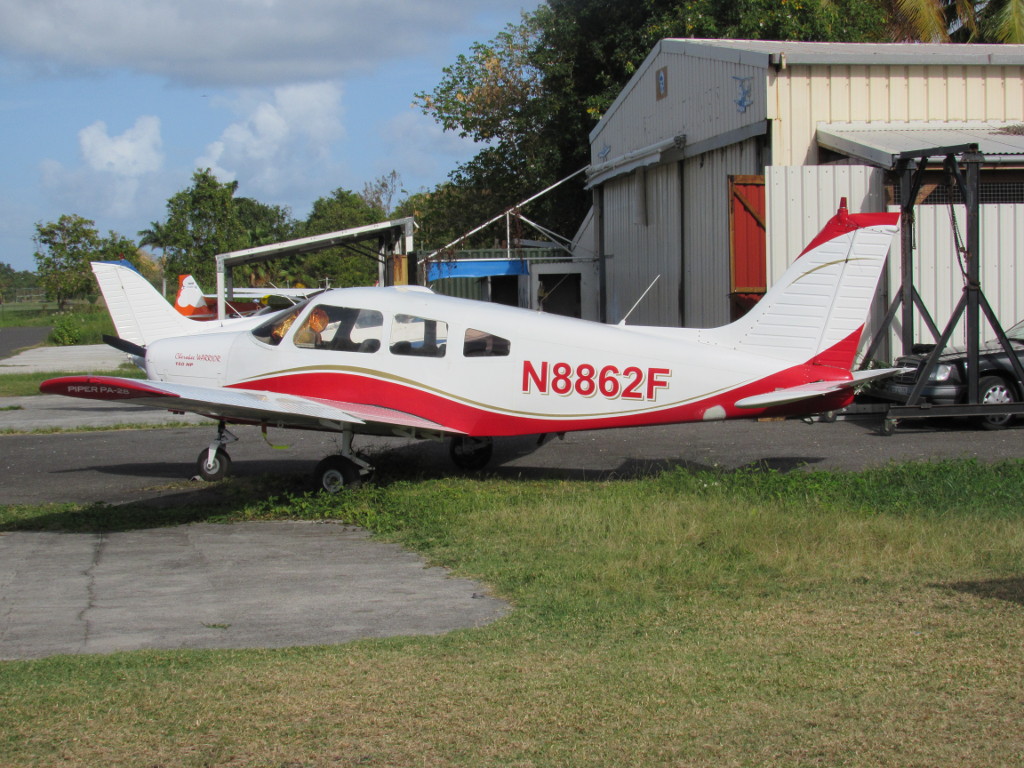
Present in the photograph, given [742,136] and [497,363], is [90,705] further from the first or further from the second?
[742,136]

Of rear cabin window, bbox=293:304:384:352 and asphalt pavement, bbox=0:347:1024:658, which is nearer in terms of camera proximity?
asphalt pavement, bbox=0:347:1024:658

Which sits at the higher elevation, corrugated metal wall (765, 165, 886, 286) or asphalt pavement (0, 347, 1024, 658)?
corrugated metal wall (765, 165, 886, 286)

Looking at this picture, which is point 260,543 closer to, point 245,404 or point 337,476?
point 245,404

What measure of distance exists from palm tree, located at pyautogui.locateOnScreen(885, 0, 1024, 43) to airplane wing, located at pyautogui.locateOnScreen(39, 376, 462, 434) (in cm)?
3405

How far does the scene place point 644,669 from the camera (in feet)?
16.3

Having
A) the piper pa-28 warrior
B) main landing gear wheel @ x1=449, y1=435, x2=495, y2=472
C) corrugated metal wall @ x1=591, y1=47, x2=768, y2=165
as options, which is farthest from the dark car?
main landing gear wheel @ x1=449, y1=435, x2=495, y2=472

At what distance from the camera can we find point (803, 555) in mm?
7258

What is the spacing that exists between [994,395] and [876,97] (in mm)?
6698

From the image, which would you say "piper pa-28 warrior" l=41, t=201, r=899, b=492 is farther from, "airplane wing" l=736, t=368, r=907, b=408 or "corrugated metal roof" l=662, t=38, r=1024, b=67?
"corrugated metal roof" l=662, t=38, r=1024, b=67

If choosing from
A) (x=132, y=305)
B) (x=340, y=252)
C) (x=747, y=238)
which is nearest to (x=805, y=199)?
(x=747, y=238)

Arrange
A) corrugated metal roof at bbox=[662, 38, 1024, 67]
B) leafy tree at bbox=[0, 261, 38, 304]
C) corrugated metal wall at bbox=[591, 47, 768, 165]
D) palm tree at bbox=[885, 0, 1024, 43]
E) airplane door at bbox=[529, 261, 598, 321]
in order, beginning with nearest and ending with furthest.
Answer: corrugated metal roof at bbox=[662, 38, 1024, 67] → corrugated metal wall at bbox=[591, 47, 768, 165] → airplane door at bbox=[529, 261, 598, 321] → palm tree at bbox=[885, 0, 1024, 43] → leafy tree at bbox=[0, 261, 38, 304]

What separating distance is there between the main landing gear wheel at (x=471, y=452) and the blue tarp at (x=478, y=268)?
18178 millimetres

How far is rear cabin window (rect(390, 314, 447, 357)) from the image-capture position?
10.6 metres

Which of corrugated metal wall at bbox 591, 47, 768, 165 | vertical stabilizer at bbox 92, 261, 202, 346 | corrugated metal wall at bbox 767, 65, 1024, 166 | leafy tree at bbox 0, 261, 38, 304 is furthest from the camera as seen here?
leafy tree at bbox 0, 261, 38, 304
